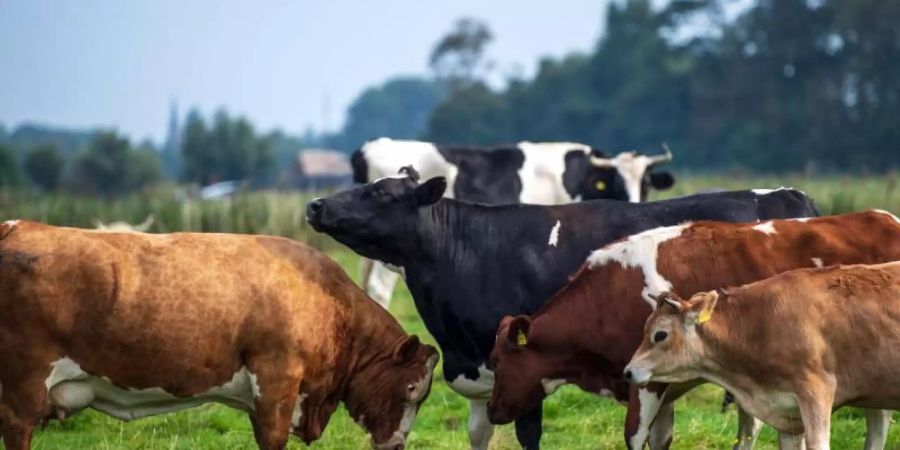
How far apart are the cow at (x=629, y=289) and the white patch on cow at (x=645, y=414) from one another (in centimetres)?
1

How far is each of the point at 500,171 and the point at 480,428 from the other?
6570mm

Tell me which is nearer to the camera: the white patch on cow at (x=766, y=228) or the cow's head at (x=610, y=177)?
the white patch on cow at (x=766, y=228)

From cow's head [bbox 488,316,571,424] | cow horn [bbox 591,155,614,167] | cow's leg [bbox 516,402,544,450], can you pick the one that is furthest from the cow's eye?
cow horn [bbox 591,155,614,167]

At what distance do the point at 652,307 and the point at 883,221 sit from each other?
160cm

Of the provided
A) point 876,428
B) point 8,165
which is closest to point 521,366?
point 876,428

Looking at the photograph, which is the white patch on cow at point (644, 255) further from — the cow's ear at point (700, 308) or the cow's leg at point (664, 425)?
the cow's leg at point (664, 425)

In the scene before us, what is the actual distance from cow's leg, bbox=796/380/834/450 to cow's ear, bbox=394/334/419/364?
2.37 meters

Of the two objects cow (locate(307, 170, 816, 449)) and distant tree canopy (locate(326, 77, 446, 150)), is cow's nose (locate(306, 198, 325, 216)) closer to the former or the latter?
cow (locate(307, 170, 816, 449))

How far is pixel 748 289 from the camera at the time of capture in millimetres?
7711

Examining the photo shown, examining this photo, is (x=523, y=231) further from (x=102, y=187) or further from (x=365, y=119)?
(x=365, y=119)

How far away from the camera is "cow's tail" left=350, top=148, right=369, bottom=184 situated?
49.3 ft

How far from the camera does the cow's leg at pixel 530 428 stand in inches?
349

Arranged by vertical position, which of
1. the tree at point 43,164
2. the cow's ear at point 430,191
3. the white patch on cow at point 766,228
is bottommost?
the tree at point 43,164

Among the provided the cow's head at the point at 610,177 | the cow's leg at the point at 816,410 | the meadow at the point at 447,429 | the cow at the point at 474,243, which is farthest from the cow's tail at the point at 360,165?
the cow's leg at the point at 816,410
